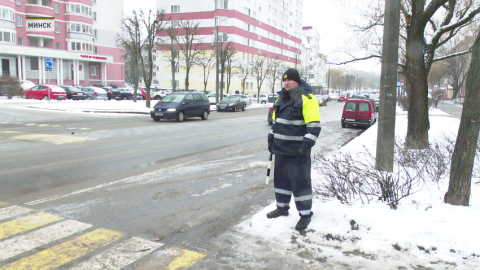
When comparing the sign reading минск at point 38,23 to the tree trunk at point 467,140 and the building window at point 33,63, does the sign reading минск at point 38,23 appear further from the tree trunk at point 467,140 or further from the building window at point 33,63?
the tree trunk at point 467,140

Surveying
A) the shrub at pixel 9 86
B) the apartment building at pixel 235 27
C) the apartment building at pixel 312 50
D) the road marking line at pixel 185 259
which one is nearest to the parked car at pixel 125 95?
the shrub at pixel 9 86

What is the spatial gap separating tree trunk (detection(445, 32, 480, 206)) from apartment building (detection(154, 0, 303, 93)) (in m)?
57.5

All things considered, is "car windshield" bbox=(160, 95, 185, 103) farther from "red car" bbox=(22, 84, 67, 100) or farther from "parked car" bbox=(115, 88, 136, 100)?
"parked car" bbox=(115, 88, 136, 100)

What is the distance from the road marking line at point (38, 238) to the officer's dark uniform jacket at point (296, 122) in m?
2.58

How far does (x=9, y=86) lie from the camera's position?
33.7 m

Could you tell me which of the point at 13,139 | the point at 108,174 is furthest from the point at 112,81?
the point at 108,174

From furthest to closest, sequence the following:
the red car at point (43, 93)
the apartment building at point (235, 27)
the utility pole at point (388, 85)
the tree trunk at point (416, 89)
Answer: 1. the apartment building at point (235, 27)
2. the red car at point (43, 93)
3. the tree trunk at point (416, 89)
4. the utility pole at point (388, 85)

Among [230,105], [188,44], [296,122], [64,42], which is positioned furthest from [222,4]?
[296,122]

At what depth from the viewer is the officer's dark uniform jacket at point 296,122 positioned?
422 centimetres

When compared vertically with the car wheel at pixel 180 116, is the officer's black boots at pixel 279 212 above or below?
below

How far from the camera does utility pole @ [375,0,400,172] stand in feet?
21.5

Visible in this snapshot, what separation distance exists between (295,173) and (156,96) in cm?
4637

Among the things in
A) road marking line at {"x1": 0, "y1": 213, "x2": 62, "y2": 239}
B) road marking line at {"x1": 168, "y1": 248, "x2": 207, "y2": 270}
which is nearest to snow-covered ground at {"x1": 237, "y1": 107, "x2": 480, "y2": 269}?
road marking line at {"x1": 168, "y1": 248, "x2": 207, "y2": 270}

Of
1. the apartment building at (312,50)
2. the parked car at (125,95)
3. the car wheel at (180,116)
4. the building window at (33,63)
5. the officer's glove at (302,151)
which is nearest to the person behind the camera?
the officer's glove at (302,151)
